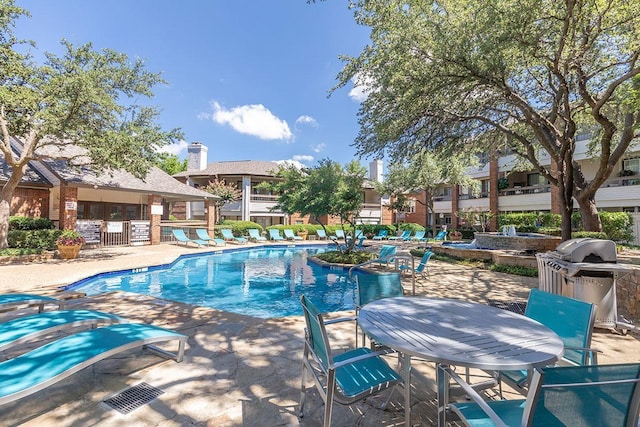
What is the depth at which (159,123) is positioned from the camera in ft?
47.4

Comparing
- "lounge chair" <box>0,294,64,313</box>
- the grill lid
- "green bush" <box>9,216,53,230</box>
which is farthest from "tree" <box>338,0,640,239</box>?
"green bush" <box>9,216,53,230</box>

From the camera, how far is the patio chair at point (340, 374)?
2.15 m

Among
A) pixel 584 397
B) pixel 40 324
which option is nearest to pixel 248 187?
pixel 40 324

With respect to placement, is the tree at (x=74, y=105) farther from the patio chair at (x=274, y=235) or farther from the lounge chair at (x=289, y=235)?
the lounge chair at (x=289, y=235)

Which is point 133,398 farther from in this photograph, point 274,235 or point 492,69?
point 274,235

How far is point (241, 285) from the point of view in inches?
397

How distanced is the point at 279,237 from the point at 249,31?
45.1 ft

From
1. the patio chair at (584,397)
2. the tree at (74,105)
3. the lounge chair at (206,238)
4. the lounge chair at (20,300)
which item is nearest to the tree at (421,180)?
the lounge chair at (206,238)

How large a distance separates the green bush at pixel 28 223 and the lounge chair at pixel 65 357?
48.5 feet

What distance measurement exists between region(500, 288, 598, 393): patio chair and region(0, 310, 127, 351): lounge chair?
444cm

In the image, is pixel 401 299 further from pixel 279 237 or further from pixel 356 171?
pixel 279 237

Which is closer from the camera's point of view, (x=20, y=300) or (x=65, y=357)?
(x=65, y=357)

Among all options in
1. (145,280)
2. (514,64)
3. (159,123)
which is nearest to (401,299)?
(514,64)

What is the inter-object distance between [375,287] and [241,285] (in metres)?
7.13
